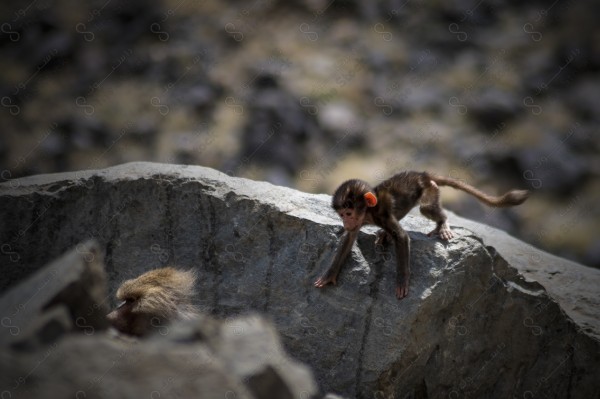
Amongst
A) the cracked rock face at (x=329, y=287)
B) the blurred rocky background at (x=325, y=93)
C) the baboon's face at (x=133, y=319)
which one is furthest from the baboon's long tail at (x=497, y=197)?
the blurred rocky background at (x=325, y=93)

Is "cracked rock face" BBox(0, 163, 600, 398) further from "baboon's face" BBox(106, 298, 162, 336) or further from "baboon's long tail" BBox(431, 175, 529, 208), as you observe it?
"baboon's face" BBox(106, 298, 162, 336)

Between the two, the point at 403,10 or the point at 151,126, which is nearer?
the point at 151,126

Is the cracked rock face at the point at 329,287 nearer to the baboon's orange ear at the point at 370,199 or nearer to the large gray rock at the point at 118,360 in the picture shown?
the baboon's orange ear at the point at 370,199

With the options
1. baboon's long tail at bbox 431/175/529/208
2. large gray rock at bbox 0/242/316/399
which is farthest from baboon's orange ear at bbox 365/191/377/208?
large gray rock at bbox 0/242/316/399

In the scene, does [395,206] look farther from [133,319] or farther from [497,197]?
[133,319]

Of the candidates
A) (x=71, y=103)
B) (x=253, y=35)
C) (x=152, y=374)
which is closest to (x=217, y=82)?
(x=253, y=35)

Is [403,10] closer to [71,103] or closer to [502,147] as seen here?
[502,147]

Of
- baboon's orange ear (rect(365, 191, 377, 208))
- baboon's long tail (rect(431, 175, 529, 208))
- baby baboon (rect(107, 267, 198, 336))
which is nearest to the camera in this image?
baby baboon (rect(107, 267, 198, 336))
